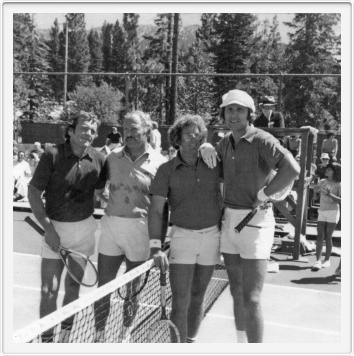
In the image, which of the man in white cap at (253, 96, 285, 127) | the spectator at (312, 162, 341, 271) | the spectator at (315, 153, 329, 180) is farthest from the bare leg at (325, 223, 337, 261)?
the spectator at (315, 153, 329, 180)

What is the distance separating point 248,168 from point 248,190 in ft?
0.48

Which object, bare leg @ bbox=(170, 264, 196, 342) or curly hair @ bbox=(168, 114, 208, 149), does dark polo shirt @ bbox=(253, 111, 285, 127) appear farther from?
bare leg @ bbox=(170, 264, 196, 342)

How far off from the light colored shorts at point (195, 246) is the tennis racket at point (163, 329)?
0.19 m

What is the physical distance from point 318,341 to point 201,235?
2.16 meters

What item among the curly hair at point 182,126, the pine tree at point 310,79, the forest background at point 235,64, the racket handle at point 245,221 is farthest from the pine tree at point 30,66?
the racket handle at point 245,221

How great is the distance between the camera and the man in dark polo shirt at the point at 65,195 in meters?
3.89

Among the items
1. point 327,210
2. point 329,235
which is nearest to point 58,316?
point 327,210

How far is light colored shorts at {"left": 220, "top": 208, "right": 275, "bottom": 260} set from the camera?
11.6 feet

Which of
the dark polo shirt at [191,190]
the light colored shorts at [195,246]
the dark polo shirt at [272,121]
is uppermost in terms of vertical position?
the dark polo shirt at [272,121]

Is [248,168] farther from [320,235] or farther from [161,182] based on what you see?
[320,235]

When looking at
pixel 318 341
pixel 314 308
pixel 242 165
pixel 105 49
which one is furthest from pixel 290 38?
pixel 105 49

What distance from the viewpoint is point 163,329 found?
3.63 meters

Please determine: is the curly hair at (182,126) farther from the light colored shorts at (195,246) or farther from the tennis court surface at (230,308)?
the tennis court surface at (230,308)

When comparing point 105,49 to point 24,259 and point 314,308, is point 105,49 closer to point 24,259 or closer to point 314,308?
point 24,259
